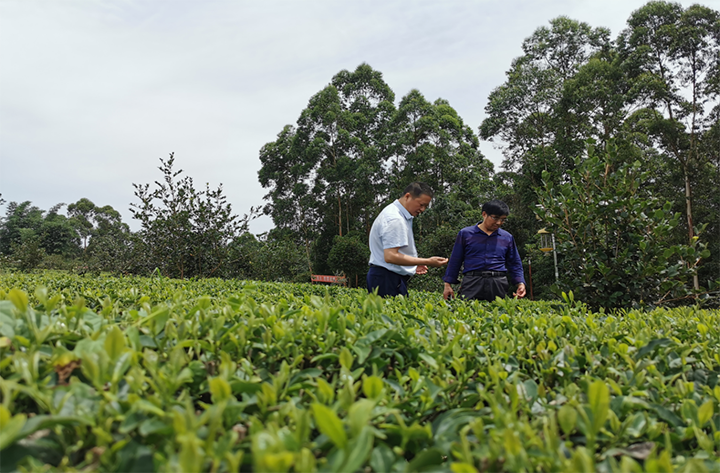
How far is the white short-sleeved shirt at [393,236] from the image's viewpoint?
4266 millimetres

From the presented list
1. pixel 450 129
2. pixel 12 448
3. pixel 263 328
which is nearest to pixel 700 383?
pixel 263 328

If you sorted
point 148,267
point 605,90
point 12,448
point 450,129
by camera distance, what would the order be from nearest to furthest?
point 12,448 < point 148,267 < point 605,90 < point 450,129

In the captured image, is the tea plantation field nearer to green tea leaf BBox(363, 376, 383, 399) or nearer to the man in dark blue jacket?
green tea leaf BBox(363, 376, 383, 399)

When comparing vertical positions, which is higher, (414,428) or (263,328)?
(263,328)

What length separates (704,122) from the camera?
23750mm

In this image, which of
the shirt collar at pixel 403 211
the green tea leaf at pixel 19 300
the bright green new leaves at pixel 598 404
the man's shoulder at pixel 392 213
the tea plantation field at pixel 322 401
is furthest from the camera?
the shirt collar at pixel 403 211

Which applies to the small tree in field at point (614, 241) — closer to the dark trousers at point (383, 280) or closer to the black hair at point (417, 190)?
the black hair at point (417, 190)

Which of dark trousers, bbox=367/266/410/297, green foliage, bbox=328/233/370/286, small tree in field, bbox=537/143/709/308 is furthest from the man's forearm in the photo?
green foliage, bbox=328/233/370/286

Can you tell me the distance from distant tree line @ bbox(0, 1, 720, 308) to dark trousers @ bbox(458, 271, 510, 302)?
21.6 inches

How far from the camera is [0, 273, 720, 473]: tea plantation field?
711 millimetres

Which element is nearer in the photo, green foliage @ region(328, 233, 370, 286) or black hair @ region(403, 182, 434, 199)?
black hair @ region(403, 182, 434, 199)

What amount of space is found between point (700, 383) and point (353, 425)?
1265 millimetres

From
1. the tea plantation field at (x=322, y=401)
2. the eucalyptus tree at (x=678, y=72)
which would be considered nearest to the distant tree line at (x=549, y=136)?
the eucalyptus tree at (x=678, y=72)

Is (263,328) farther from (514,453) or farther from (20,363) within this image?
(514,453)
